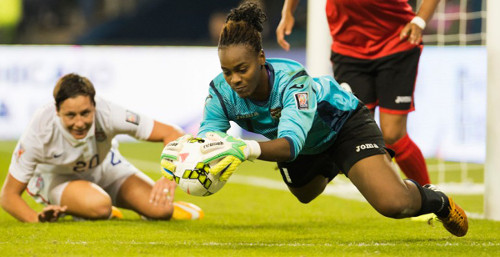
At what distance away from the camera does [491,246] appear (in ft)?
Result: 14.3

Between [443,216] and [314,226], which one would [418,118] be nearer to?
[314,226]

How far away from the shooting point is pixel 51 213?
5.46 m

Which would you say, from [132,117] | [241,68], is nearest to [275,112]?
[241,68]

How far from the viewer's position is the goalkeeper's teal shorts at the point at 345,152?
4516mm

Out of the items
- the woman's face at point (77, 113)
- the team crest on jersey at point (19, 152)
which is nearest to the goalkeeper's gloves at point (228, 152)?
the woman's face at point (77, 113)

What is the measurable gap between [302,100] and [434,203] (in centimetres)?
101

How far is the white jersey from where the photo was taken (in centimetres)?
548

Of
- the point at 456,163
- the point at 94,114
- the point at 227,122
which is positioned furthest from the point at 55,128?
the point at 456,163

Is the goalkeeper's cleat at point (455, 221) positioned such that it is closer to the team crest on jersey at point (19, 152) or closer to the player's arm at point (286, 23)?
the player's arm at point (286, 23)

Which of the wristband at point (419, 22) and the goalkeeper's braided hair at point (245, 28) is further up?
the goalkeeper's braided hair at point (245, 28)

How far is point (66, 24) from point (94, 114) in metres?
13.5

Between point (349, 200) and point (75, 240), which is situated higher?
point (75, 240)

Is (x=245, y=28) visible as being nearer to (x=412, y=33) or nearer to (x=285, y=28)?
(x=412, y=33)

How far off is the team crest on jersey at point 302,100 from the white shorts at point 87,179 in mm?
2340
